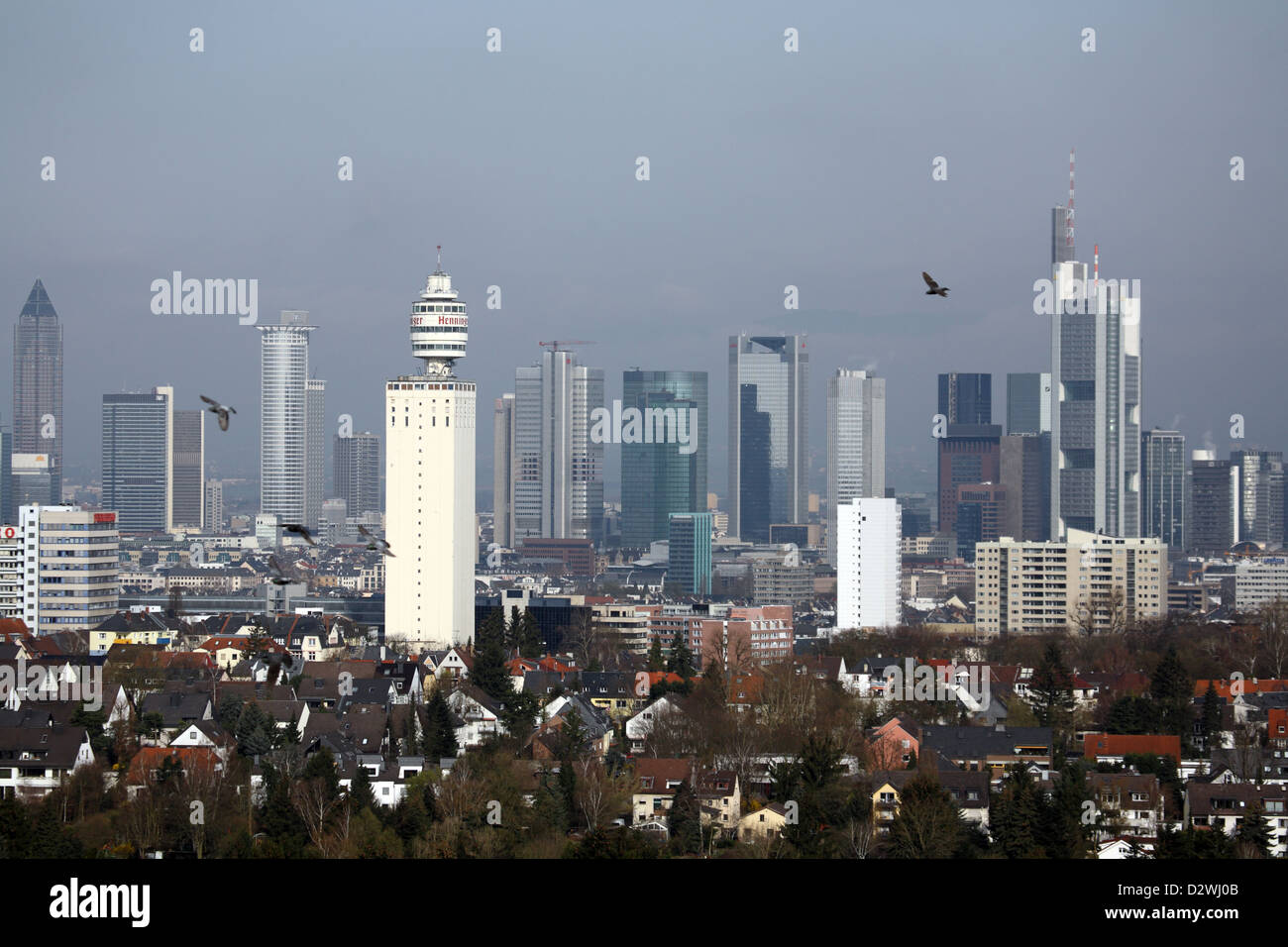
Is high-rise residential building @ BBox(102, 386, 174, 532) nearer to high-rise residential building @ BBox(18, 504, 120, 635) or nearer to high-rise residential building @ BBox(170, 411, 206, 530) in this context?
high-rise residential building @ BBox(170, 411, 206, 530)

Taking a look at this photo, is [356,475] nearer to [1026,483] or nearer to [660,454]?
[660,454]

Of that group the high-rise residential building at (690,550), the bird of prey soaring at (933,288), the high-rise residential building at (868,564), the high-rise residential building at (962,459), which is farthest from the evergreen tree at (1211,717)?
the high-rise residential building at (962,459)

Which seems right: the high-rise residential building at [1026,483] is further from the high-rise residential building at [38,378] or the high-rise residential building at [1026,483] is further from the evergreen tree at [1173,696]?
the evergreen tree at [1173,696]

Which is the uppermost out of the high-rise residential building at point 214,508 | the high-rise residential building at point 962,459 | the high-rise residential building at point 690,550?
the high-rise residential building at point 962,459

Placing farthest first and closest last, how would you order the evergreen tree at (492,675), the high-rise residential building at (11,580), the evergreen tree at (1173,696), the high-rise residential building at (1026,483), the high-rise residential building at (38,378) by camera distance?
the high-rise residential building at (1026,483) < the high-rise residential building at (38,378) < the high-rise residential building at (11,580) < the evergreen tree at (492,675) < the evergreen tree at (1173,696)

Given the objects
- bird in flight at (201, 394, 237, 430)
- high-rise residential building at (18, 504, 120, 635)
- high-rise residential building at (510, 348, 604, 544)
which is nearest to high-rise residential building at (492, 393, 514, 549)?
high-rise residential building at (510, 348, 604, 544)

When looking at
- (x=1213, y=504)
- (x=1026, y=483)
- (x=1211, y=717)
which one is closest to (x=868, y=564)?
(x=1211, y=717)
